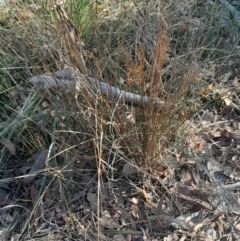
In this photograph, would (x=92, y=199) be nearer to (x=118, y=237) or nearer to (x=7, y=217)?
(x=118, y=237)

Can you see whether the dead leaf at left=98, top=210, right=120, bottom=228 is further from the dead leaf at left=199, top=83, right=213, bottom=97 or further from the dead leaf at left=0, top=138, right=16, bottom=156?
the dead leaf at left=199, top=83, right=213, bottom=97

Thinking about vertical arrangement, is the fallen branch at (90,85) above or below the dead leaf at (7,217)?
above

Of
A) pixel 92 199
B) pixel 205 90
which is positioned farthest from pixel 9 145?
pixel 205 90

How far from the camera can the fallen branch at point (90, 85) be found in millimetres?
1900

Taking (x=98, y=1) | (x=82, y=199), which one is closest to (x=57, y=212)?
(x=82, y=199)

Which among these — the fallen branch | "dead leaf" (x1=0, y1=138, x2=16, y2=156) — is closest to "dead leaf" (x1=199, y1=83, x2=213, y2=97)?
the fallen branch

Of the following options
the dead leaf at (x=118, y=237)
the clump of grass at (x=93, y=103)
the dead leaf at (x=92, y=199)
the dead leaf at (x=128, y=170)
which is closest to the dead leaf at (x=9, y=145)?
the clump of grass at (x=93, y=103)

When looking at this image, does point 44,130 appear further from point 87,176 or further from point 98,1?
point 98,1

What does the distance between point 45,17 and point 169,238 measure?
3.97 ft

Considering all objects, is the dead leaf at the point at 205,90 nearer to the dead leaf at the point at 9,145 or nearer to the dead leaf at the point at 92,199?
the dead leaf at the point at 92,199

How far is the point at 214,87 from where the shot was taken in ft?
8.14

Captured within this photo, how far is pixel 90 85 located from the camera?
76.1 inches

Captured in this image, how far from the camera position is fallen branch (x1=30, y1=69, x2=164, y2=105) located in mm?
1900

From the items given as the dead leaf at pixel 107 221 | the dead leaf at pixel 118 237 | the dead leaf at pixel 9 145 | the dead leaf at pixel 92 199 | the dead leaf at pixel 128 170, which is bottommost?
the dead leaf at pixel 118 237
